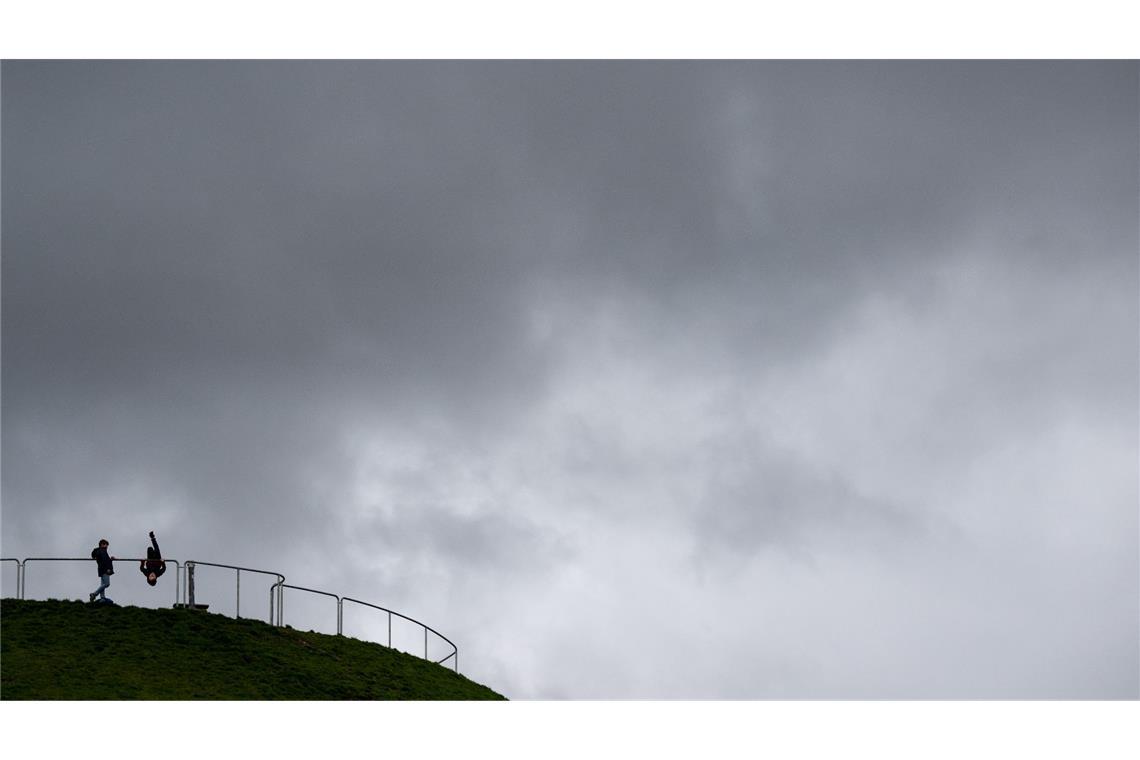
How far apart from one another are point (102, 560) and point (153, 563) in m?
1.63

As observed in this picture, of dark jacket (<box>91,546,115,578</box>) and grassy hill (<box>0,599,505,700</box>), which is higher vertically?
dark jacket (<box>91,546,115,578</box>)

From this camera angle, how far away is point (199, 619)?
138 feet

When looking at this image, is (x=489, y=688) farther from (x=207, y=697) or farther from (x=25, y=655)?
(x=25, y=655)

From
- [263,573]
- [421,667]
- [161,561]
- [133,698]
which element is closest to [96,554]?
[161,561]

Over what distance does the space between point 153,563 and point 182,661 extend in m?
4.11

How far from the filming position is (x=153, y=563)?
4178 centimetres

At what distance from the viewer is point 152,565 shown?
4181 centimetres

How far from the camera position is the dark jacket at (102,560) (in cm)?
4191

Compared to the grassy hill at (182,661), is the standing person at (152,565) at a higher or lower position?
higher

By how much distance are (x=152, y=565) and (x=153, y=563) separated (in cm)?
8

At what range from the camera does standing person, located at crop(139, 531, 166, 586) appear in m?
41.8

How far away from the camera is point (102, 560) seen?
42.0m

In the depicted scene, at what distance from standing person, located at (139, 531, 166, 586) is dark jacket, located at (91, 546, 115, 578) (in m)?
0.99

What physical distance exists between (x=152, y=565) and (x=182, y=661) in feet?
13.5
